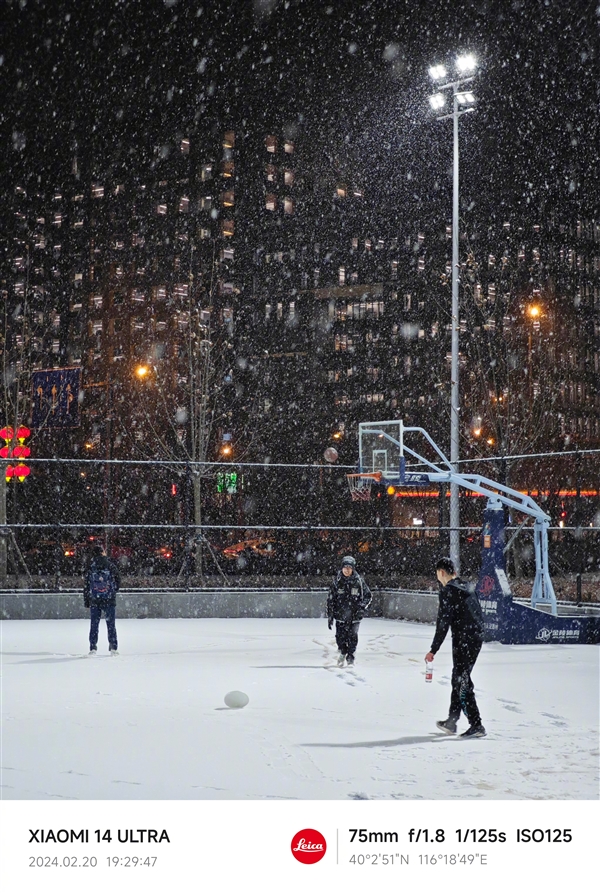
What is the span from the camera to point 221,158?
9050 centimetres

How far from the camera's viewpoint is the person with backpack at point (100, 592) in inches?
619

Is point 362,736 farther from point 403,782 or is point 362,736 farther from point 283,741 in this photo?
point 403,782

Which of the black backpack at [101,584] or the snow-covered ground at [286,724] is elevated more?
the black backpack at [101,584]

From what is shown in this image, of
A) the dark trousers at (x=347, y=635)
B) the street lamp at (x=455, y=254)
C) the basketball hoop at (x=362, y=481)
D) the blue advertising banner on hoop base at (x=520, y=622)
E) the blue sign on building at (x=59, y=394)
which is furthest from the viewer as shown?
the blue sign on building at (x=59, y=394)

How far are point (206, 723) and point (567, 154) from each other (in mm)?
63134

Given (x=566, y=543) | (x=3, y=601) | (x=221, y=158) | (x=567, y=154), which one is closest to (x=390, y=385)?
(x=567, y=154)

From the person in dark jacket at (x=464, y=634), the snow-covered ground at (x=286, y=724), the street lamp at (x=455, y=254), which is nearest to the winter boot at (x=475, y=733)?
the person in dark jacket at (x=464, y=634)
